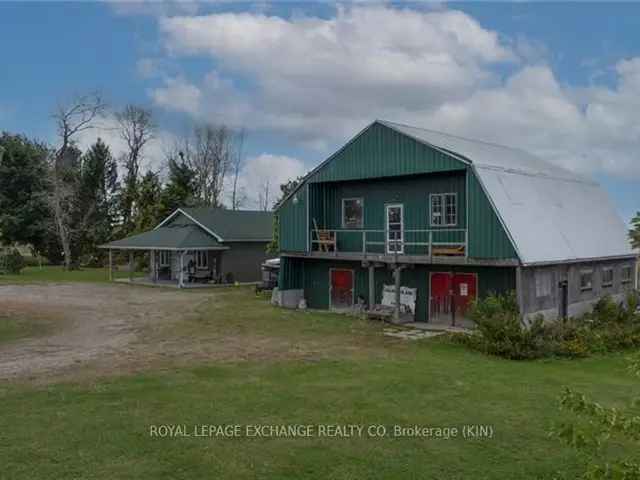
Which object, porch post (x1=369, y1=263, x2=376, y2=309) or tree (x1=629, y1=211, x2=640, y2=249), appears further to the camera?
porch post (x1=369, y1=263, x2=376, y2=309)

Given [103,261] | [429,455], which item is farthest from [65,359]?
[103,261]

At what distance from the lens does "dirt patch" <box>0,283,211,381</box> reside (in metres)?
12.5

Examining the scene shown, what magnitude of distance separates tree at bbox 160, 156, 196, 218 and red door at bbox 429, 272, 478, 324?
28.0 metres

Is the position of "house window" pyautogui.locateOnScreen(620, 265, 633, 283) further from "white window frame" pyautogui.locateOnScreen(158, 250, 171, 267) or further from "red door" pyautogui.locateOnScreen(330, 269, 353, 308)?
"white window frame" pyautogui.locateOnScreen(158, 250, 171, 267)

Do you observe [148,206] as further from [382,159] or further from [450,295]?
[450,295]

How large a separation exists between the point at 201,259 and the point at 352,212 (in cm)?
1468

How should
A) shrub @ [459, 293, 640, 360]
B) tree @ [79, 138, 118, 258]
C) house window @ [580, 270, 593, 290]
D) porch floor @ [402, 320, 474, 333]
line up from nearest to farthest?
shrub @ [459, 293, 640, 360] < porch floor @ [402, 320, 474, 333] < house window @ [580, 270, 593, 290] < tree @ [79, 138, 118, 258]

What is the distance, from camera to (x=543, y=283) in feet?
56.1

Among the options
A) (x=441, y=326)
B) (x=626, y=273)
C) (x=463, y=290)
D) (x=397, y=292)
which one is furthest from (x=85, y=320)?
(x=626, y=273)

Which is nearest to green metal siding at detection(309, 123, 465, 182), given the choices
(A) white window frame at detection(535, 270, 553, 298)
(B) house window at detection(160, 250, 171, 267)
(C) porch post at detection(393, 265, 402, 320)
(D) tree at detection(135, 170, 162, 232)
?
(C) porch post at detection(393, 265, 402, 320)

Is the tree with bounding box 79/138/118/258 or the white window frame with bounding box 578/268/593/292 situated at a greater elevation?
the tree with bounding box 79/138/118/258

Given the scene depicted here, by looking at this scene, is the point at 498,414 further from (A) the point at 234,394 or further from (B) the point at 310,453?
(A) the point at 234,394

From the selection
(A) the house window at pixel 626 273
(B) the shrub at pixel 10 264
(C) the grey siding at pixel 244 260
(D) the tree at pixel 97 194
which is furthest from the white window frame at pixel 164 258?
(A) the house window at pixel 626 273

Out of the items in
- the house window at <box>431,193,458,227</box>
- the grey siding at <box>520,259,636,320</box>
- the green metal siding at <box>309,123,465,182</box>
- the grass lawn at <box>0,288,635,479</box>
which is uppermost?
the green metal siding at <box>309,123,465,182</box>
